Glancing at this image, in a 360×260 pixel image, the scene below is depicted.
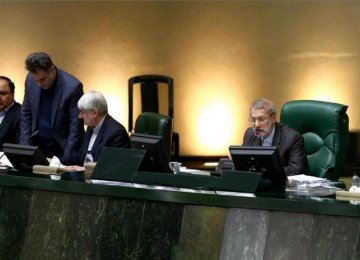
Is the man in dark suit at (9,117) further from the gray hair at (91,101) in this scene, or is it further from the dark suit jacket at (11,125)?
the gray hair at (91,101)

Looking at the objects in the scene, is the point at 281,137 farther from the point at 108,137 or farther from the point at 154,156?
the point at 154,156

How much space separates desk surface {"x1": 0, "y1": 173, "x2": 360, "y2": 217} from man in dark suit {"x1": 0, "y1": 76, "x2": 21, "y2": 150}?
1867 millimetres

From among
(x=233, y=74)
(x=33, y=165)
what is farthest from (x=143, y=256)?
(x=233, y=74)

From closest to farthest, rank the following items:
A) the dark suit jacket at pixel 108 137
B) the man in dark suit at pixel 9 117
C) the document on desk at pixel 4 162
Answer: the document on desk at pixel 4 162
the dark suit jacket at pixel 108 137
the man in dark suit at pixel 9 117

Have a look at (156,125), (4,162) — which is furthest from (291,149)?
(4,162)

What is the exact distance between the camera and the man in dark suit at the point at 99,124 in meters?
6.18

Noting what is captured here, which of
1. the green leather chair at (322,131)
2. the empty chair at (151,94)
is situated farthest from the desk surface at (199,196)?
the empty chair at (151,94)

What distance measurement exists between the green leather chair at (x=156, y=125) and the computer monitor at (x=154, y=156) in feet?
3.30

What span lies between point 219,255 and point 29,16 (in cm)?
767

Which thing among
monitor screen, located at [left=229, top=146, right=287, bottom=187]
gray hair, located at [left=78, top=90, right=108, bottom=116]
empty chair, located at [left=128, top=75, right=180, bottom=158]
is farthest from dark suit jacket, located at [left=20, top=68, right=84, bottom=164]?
empty chair, located at [left=128, top=75, right=180, bottom=158]

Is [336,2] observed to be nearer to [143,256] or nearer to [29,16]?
[29,16]

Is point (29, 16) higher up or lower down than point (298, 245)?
higher up

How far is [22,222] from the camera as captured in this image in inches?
198

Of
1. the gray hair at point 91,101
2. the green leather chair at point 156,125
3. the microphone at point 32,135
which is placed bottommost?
the microphone at point 32,135
